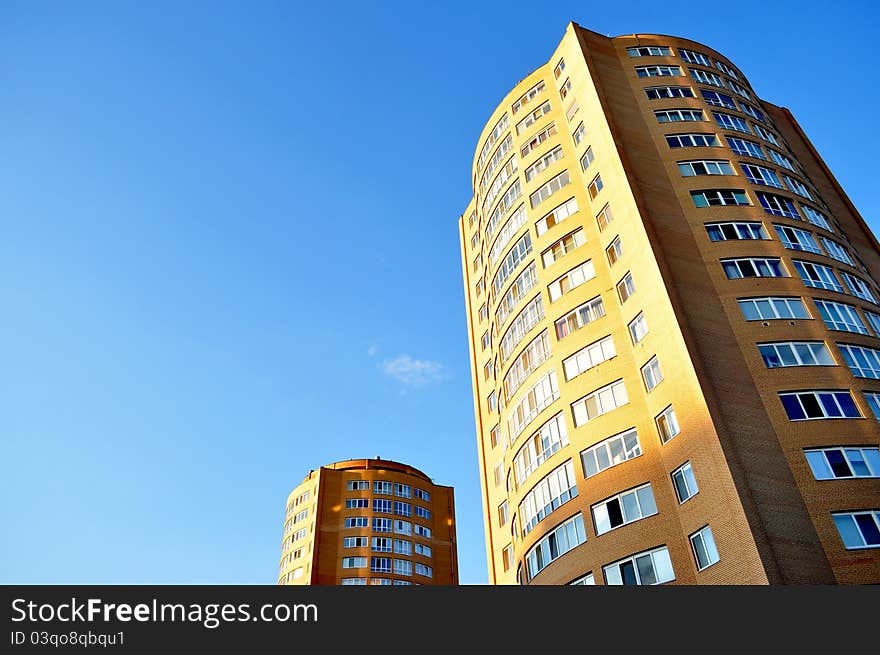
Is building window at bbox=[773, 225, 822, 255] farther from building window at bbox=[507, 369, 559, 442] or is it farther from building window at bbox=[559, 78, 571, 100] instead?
building window at bbox=[559, 78, 571, 100]

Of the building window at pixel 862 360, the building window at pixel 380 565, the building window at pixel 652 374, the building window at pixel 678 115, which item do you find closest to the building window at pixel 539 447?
the building window at pixel 652 374

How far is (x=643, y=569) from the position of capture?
2405cm

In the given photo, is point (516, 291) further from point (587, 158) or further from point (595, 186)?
point (587, 158)

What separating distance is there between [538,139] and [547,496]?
77.6 ft

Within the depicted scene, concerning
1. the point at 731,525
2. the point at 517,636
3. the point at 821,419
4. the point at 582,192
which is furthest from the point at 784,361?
the point at 517,636

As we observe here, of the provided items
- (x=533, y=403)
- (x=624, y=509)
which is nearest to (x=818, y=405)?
(x=624, y=509)

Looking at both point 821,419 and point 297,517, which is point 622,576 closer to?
point 821,419

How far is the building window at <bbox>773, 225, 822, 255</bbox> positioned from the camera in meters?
31.7

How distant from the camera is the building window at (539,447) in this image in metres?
29.8

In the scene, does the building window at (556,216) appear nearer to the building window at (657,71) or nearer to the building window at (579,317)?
the building window at (579,317)

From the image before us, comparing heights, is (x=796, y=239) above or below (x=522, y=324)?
above

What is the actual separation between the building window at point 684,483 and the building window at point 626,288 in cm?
903

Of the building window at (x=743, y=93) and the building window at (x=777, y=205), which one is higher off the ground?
the building window at (x=743, y=93)

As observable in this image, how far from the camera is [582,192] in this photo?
3631 cm
